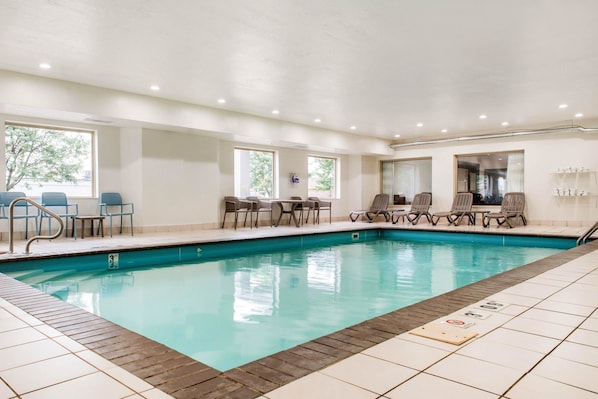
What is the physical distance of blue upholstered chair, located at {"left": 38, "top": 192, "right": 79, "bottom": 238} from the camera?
7.14 metres

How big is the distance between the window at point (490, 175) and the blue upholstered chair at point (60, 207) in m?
9.96

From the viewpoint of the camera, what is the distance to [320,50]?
5.11 meters

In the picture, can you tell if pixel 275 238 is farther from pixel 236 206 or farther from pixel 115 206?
pixel 115 206

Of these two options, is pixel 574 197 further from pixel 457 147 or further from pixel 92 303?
pixel 92 303

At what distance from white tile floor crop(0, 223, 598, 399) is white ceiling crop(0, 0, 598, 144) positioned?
2971 millimetres

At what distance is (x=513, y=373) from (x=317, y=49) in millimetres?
4263

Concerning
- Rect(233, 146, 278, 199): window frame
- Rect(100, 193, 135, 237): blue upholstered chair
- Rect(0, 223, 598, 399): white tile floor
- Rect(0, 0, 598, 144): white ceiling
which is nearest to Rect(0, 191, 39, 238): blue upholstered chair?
Rect(100, 193, 135, 237): blue upholstered chair

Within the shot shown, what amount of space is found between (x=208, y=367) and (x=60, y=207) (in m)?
7.01

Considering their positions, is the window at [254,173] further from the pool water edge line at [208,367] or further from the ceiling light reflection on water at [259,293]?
the pool water edge line at [208,367]

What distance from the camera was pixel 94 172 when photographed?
Answer: 26.8 feet

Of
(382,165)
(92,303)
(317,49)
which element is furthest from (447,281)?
(382,165)

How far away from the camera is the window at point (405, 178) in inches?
507

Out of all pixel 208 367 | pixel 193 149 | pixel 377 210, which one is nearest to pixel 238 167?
pixel 193 149

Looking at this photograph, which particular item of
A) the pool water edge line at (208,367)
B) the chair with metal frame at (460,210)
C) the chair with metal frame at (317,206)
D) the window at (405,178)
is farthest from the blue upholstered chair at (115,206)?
the window at (405,178)
